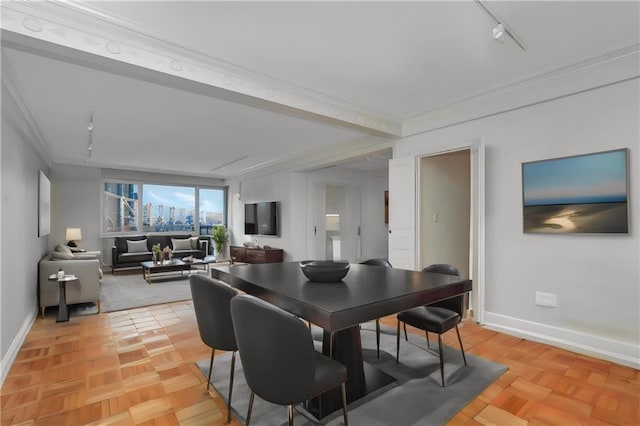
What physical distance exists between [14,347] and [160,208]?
21.0 feet

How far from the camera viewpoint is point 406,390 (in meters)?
2.10

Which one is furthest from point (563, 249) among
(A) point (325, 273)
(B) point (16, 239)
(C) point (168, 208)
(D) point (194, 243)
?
(C) point (168, 208)

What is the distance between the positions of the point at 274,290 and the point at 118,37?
205 centimetres

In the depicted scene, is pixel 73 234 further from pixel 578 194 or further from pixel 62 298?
pixel 578 194

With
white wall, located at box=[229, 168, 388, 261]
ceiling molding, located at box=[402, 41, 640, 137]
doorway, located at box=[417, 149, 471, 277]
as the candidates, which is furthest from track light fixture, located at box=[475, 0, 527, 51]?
white wall, located at box=[229, 168, 388, 261]

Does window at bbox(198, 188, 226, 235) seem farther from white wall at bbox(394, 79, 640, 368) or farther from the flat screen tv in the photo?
white wall at bbox(394, 79, 640, 368)

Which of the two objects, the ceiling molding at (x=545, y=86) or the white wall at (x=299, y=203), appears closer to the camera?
the ceiling molding at (x=545, y=86)

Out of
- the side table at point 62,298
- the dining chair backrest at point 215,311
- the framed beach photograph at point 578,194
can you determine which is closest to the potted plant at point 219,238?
the side table at point 62,298

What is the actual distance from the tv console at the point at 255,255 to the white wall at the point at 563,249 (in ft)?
15.4

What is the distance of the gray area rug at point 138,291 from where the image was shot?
4.43 meters

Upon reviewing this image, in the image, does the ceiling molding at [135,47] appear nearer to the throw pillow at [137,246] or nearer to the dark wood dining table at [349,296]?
the dark wood dining table at [349,296]

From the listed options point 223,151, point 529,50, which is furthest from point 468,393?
point 223,151

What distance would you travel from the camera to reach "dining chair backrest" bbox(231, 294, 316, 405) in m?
1.26

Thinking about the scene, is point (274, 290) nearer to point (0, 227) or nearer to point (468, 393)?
point (468, 393)
